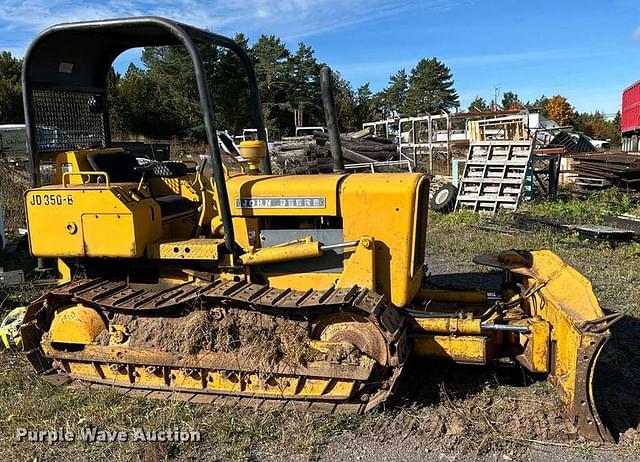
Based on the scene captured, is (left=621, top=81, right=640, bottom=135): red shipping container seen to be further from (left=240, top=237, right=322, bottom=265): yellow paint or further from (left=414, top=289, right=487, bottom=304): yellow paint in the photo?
(left=240, top=237, right=322, bottom=265): yellow paint

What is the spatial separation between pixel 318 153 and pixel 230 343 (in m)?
15.0

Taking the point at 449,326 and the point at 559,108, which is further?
the point at 559,108

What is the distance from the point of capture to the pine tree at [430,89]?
61844mm

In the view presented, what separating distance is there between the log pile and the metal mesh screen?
467 inches

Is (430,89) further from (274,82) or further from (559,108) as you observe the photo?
(274,82)

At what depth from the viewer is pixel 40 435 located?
4.33 metres

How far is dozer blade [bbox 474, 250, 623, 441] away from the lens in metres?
4.03

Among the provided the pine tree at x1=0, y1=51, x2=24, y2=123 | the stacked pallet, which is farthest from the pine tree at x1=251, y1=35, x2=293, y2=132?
the stacked pallet

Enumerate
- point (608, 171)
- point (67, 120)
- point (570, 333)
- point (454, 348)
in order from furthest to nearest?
point (608, 171), point (67, 120), point (454, 348), point (570, 333)

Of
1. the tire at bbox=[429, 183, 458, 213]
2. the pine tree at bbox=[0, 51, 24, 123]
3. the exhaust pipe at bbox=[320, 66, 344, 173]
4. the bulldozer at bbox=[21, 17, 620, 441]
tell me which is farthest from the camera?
the pine tree at bbox=[0, 51, 24, 123]

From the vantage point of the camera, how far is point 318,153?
63.2ft

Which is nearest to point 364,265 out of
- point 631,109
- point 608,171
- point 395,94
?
point 608,171

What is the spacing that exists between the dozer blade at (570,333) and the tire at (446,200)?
9023 mm

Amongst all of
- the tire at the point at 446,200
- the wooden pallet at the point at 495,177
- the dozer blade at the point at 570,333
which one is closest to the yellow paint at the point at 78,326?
the dozer blade at the point at 570,333
